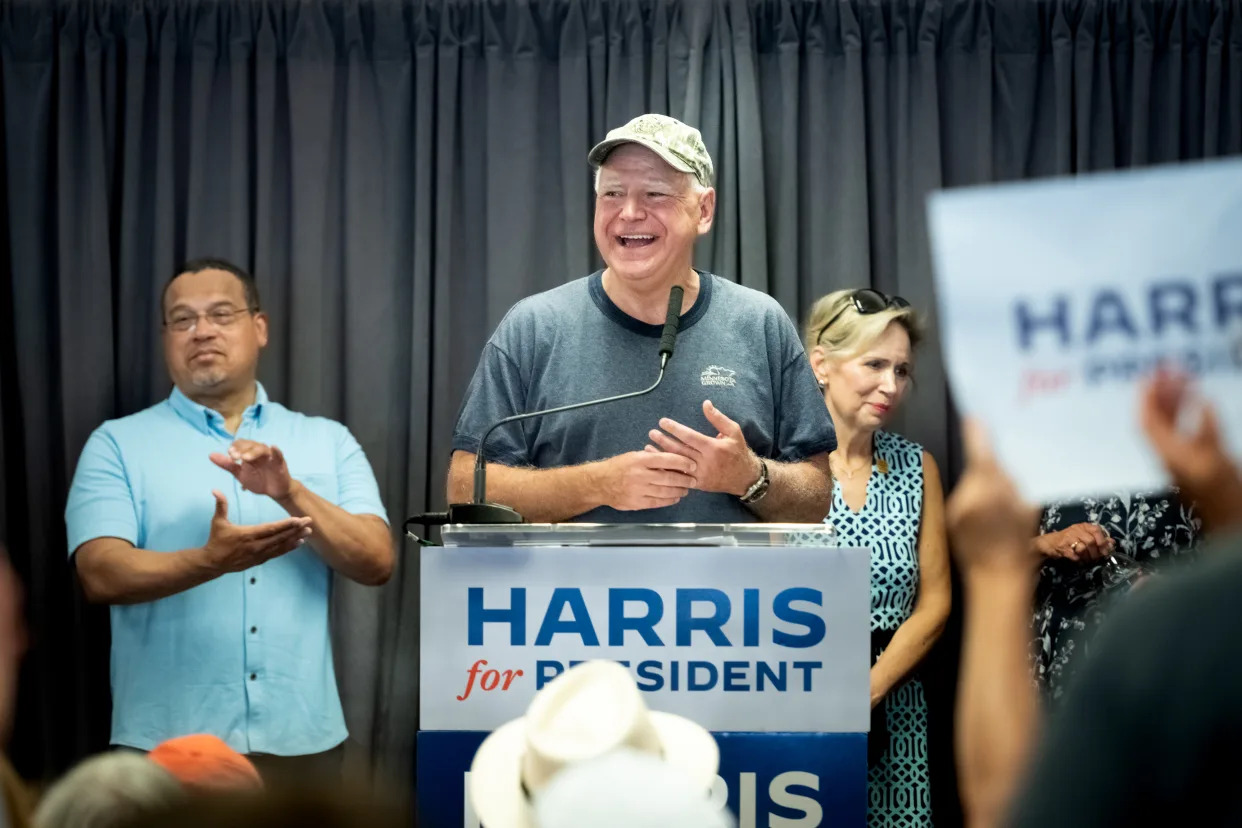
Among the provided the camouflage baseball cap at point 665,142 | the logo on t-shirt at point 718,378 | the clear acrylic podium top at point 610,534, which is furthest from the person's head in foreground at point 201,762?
the camouflage baseball cap at point 665,142

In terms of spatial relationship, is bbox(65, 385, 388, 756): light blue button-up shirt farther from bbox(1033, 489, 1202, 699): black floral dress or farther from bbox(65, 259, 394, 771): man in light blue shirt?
bbox(1033, 489, 1202, 699): black floral dress

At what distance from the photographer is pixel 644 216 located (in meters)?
2.99

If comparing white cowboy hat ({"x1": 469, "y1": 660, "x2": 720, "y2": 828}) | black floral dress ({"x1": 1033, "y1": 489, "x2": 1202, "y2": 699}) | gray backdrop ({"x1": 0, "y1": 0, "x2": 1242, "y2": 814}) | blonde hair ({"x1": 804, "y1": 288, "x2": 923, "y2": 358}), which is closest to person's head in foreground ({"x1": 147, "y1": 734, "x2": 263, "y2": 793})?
white cowboy hat ({"x1": 469, "y1": 660, "x2": 720, "y2": 828})

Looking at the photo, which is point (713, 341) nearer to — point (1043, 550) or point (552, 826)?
point (1043, 550)

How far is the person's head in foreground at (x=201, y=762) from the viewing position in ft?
4.00

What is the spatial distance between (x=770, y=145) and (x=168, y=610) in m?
2.17

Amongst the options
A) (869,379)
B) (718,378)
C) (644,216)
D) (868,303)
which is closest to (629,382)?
(718,378)

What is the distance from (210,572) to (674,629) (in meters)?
1.66

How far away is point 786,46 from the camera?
4.20m

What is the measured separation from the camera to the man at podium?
9.16ft

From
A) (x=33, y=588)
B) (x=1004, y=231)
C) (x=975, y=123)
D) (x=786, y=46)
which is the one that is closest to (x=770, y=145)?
(x=786, y=46)

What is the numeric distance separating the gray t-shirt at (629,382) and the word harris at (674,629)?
694mm

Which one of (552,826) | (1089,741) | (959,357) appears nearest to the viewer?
(1089,741)

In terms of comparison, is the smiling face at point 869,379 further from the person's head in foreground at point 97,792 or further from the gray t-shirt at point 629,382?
the person's head in foreground at point 97,792
